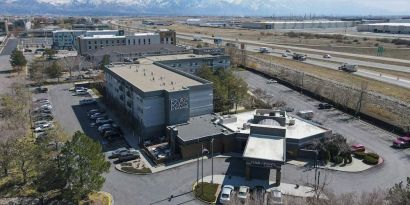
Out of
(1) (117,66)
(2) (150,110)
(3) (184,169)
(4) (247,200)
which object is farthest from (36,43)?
(4) (247,200)

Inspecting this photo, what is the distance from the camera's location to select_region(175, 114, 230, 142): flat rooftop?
43594 millimetres

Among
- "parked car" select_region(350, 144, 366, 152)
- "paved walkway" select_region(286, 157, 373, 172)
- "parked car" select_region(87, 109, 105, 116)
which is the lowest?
"paved walkway" select_region(286, 157, 373, 172)

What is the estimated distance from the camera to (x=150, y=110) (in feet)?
156

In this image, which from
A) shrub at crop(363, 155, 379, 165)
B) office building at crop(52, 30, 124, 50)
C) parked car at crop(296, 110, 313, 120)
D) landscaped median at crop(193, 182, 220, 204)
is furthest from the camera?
office building at crop(52, 30, 124, 50)

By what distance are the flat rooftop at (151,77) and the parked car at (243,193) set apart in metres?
19.7

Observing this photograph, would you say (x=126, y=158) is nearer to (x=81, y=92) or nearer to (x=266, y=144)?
(x=266, y=144)

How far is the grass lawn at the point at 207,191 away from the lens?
111 feet

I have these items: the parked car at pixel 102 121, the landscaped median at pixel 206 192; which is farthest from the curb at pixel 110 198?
the parked car at pixel 102 121

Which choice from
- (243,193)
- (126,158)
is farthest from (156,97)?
(243,193)

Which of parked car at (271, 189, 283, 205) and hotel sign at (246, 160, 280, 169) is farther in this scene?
hotel sign at (246, 160, 280, 169)

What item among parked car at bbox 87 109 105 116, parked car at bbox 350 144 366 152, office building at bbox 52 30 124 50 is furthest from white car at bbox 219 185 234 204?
office building at bbox 52 30 124 50

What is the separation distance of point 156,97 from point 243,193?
19903 millimetres

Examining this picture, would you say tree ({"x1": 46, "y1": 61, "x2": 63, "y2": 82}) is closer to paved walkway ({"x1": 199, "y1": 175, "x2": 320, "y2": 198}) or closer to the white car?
paved walkway ({"x1": 199, "y1": 175, "x2": 320, "y2": 198})

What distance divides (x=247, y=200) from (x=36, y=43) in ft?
491
